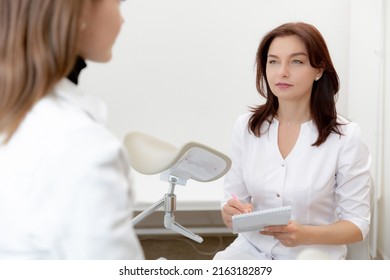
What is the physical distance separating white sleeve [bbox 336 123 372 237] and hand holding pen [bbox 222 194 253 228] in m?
0.27

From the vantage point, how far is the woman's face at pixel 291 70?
1.54 meters

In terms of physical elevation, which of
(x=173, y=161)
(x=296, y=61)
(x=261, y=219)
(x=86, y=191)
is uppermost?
(x=296, y=61)

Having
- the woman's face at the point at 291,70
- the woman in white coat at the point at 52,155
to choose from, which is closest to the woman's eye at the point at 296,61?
the woman's face at the point at 291,70

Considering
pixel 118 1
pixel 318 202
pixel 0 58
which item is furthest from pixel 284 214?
pixel 0 58

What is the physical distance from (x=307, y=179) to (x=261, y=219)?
25 centimetres

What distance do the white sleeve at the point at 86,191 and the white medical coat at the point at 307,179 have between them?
36.3 inches

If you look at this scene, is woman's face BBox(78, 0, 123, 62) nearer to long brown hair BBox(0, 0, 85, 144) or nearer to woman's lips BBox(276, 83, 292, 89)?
long brown hair BBox(0, 0, 85, 144)

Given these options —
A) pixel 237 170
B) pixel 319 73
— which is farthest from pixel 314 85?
pixel 237 170

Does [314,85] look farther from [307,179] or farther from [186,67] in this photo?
[186,67]

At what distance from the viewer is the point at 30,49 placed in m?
0.72

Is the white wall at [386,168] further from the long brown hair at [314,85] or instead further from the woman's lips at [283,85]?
the woman's lips at [283,85]

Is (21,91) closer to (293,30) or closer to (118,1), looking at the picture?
(118,1)

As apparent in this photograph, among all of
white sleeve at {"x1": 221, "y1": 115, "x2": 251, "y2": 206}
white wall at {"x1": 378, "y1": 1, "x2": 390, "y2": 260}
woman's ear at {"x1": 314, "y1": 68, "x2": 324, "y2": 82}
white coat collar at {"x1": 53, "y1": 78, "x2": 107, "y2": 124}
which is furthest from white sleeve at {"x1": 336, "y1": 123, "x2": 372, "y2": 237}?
white coat collar at {"x1": 53, "y1": 78, "x2": 107, "y2": 124}

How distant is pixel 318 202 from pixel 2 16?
3.53ft
